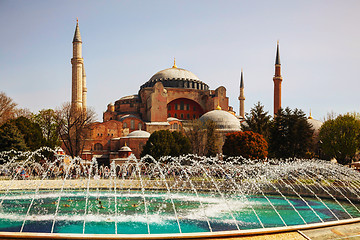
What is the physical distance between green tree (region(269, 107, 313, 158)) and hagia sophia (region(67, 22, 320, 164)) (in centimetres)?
956

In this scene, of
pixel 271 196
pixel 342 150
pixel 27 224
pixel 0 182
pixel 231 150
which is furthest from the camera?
pixel 342 150

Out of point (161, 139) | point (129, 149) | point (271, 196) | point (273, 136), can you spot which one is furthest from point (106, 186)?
point (129, 149)

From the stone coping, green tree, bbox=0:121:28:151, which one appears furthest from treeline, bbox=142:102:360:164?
the stone coping

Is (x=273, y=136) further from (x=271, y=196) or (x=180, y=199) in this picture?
(x=180, y=199)

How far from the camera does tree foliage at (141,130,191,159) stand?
3112cm

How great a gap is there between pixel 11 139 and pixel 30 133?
2.48 metres

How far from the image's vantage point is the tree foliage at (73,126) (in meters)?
31.7

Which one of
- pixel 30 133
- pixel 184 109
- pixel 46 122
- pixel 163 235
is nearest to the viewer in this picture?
pixel 163 235

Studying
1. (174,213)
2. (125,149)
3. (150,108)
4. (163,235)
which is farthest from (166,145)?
(163,235)

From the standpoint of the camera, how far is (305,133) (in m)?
28.2

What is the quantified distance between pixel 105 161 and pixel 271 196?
88.0 feet

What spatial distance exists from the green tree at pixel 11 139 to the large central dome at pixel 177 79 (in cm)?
2557

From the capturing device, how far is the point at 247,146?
2516 cm

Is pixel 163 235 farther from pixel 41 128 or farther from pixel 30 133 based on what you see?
pixel 41 128
